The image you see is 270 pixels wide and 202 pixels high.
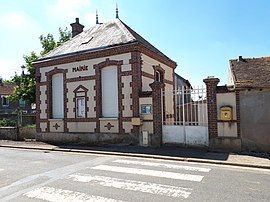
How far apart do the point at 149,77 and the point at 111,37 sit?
10.3 ft

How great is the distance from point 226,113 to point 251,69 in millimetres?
6293

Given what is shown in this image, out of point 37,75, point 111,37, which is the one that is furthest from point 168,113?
point 37,75

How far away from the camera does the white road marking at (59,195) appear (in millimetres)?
5844

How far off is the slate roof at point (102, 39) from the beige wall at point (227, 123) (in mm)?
5197

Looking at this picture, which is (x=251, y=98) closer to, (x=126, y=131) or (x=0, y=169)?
(x=126, y=131)

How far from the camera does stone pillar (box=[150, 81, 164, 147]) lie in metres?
13.1

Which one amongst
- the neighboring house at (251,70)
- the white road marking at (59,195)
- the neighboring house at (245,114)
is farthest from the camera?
the neighboring house at (251,70)

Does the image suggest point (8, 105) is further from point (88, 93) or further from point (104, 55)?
point (104, 55)

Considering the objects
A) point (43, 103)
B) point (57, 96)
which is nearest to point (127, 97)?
point (57, 96)

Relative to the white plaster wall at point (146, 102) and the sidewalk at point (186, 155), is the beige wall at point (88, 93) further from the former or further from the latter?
the sidewalk at point (186, 155)

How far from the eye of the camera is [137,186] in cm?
678

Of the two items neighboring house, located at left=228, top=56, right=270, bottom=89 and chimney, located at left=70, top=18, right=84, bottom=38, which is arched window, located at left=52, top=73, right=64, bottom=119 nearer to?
chimney, located at left=70, top=18, right=84, bottom=38

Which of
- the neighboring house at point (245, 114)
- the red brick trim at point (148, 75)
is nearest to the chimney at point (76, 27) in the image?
the red brick trim at point (148, 75)

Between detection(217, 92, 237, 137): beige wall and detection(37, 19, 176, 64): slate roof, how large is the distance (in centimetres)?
520
